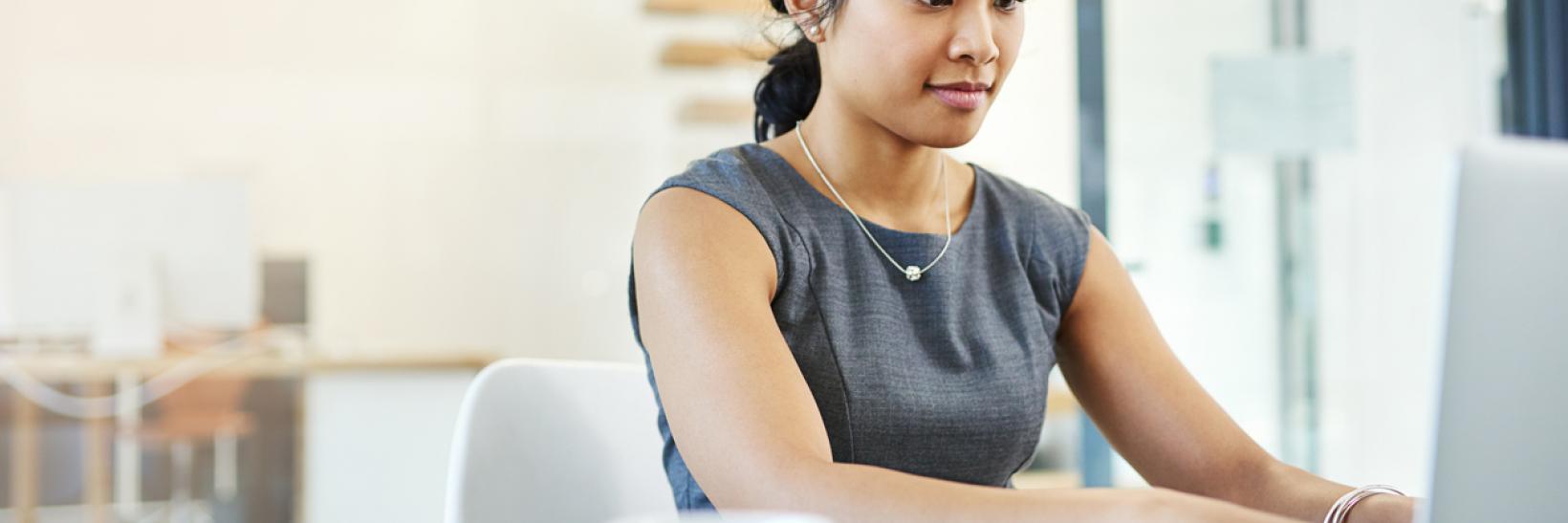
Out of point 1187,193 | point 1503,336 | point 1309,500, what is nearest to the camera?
point 1503,336

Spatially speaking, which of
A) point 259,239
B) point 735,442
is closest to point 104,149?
point 259,239

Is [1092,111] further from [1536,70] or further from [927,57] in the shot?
[927,57]

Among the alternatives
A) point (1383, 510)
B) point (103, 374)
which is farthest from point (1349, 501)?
point (103, 374)

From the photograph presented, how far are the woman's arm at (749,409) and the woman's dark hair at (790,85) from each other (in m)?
0.29

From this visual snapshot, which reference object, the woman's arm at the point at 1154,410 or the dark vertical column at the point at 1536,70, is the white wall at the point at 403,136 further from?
the woman's arm at the point at 1154,410

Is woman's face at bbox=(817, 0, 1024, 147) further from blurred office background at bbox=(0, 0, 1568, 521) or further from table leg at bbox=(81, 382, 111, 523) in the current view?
table leg at bbox=(81, 382, 111, 523)

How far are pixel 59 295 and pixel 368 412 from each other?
3.02ft

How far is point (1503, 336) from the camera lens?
44cm

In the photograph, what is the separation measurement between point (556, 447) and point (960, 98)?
0.42 metres

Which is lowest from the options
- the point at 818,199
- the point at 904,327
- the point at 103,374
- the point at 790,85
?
the point at 103,374

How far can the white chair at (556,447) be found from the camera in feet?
3.17

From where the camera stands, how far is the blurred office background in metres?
2.87

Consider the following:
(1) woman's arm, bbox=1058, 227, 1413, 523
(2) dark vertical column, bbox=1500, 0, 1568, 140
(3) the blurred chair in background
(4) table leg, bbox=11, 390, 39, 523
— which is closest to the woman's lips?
(1) woman's arm, bbox=1058, 227, 1413, 523

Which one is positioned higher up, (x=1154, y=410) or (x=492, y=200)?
(x=492, y=200)
